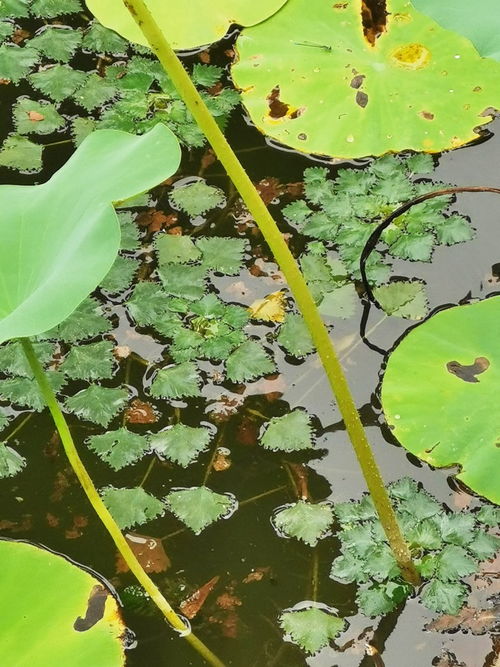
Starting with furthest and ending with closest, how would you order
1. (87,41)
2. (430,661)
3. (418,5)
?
1. (87,41)
2. (430,661)
3. (418,5)

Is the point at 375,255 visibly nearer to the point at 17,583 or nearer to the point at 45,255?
the point at 45,255

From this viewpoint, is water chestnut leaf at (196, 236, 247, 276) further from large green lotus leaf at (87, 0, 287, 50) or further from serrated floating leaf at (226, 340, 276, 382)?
large green lotus leaf at (87, 0, 287, 50)

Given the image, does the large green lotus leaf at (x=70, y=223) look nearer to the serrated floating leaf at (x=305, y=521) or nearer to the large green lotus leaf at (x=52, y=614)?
the large green lotus leaf at (x=52, y=614)

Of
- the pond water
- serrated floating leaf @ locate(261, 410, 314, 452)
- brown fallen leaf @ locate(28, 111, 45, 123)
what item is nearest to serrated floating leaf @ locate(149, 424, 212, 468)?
the pond water

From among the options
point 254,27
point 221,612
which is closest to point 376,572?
point 221,612

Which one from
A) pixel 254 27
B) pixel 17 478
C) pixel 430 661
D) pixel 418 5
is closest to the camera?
pixel 418 5

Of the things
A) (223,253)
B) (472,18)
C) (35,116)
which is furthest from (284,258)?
(35,116)
